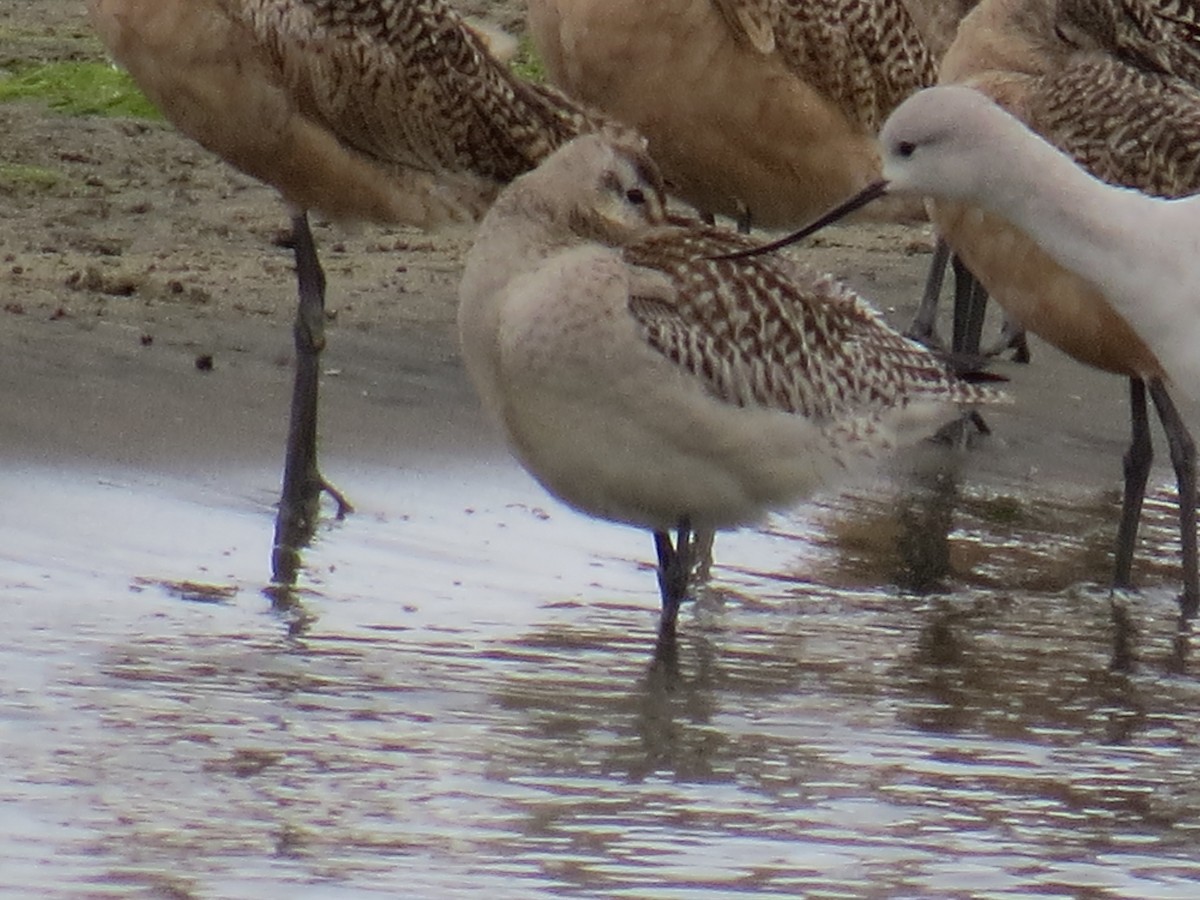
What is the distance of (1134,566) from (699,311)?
1708 millimetres

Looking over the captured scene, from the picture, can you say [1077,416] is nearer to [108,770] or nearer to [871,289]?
[871,289]

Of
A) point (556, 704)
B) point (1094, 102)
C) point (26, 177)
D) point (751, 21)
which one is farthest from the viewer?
point (26, 177)

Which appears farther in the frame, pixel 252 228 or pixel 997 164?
pixel 252 228

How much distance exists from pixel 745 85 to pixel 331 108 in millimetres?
1602

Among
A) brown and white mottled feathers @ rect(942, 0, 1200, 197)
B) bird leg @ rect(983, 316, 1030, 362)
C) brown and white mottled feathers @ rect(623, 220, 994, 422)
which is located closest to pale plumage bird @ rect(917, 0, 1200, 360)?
brown and white mottled feathers @ rect(942, 0, 1200, 197)

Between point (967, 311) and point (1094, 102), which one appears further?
point (967, 311)

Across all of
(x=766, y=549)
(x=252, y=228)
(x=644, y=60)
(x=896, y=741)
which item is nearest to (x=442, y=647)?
(x=896, y=741)

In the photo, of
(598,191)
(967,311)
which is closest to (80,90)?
(967,311)

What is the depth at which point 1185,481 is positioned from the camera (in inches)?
287

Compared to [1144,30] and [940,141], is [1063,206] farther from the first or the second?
[1144,30]

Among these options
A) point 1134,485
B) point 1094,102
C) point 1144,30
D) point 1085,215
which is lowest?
point 1134,485

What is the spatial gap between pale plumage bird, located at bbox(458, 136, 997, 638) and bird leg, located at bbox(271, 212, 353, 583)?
84 centimetres

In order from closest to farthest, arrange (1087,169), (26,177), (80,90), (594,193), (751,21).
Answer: (594,193) → (1087,169) → (751,21) → (26,177) → (80,90)

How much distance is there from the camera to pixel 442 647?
19.5 ft
